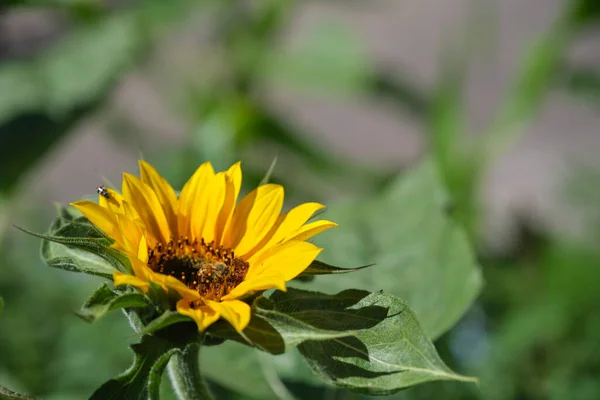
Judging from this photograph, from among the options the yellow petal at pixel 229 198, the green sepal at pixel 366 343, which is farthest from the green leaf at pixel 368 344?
the yellow petal at pixel 229 198

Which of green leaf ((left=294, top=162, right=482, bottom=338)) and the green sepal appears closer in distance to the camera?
the green sepal

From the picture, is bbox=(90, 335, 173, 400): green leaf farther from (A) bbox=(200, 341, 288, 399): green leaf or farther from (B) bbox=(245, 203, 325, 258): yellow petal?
(A) bbox=(200, 341, 288, 399): green leaf

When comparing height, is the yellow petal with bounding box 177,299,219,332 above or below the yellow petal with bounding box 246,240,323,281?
below

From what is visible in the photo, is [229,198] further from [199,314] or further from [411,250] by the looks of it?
[411,250]

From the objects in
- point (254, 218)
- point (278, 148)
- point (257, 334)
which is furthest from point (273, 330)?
point (278, 148)

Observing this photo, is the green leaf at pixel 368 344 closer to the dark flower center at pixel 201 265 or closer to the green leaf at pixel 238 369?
the dark flower center at pixel 201 265

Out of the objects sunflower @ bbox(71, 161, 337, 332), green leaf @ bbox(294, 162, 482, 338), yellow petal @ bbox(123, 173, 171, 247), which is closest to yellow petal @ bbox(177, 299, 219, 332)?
sunflower @ bbox(71, 161, 337, 332)

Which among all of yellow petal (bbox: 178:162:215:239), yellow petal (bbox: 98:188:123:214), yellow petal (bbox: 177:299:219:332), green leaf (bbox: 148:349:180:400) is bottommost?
green leaf (bbox: 148:349:180:400)
